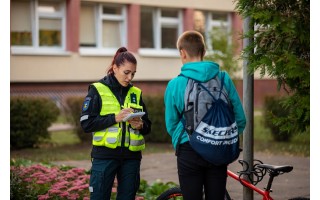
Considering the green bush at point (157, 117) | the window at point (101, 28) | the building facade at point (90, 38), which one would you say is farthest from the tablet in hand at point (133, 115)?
the window at point (101, 28)

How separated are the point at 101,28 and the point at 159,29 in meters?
3.00

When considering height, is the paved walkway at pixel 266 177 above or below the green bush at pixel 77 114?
below

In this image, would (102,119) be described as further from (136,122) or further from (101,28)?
(101,28)

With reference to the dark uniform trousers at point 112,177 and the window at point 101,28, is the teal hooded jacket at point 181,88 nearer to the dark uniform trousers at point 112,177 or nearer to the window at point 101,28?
the dark uniform trousers at point 112,177

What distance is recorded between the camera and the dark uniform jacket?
5.57m

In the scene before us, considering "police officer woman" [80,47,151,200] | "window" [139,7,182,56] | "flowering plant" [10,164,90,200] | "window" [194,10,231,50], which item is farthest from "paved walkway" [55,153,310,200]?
"window" [194,10,231,50]

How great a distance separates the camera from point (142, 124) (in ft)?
18.6

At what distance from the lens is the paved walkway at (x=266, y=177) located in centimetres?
884

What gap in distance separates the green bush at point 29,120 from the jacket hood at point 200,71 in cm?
1047

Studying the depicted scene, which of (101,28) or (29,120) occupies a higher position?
(101,28)

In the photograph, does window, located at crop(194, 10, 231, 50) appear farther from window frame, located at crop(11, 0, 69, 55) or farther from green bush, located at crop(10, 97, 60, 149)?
green bush, located at crop(10, 97, 60, 149)

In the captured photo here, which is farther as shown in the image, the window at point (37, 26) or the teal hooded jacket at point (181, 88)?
the window at point (37, 26)

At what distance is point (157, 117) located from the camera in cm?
1608

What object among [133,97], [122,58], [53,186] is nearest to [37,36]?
[53,186]
